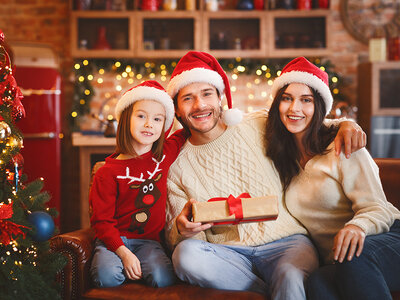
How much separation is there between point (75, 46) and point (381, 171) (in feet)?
11.0

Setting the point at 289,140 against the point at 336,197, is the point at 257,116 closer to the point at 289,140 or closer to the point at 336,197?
the point at 289,140

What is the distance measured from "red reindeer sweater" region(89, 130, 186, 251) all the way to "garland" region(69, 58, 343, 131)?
2789mm

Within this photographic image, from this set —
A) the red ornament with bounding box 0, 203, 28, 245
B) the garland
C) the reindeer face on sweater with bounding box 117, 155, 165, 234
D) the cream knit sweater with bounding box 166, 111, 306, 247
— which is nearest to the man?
the cream knit sweater with bounding box 166, 111, 306, 247

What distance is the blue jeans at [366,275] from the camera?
4.71 ft

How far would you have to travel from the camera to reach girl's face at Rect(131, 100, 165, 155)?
1958mm

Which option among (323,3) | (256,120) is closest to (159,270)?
(256,120)

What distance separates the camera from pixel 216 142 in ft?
6.81

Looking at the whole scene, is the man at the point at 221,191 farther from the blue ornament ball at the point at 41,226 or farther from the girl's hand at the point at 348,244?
the blue ornament ball at the point at 41,226

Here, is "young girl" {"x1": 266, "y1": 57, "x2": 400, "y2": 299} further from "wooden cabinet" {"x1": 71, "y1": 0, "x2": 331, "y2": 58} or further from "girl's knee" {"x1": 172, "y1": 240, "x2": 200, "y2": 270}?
"wooden cabinet" {"x1": 71, "y1": 0, "x2": 331, "y2": 58}

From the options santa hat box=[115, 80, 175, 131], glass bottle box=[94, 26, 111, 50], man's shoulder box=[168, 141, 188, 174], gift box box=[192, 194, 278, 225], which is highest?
glass bottle box=[94, 26, 111, 50]

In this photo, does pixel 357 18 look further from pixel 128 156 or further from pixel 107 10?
pixel 128 156

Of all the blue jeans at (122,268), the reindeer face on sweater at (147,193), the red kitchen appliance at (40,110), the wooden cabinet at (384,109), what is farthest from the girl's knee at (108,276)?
the wooden cabinet at (384,109)

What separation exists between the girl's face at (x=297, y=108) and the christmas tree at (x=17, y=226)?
43.0 inches

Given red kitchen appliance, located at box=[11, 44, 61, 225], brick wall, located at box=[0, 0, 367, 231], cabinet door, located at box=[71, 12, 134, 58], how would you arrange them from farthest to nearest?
1. brick wall, located at box=[0, 0, 367, 231]
2. cabinet door, located at box=[71, 12, 134, 58]
3. red kitchen appliance, located at box=[11, 44, 61, 225]
